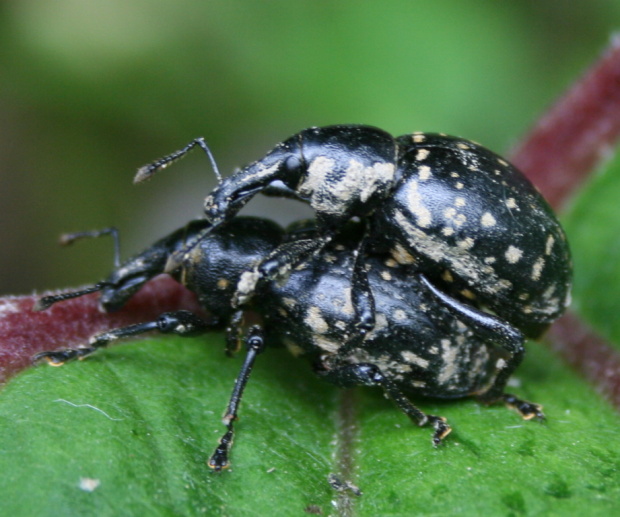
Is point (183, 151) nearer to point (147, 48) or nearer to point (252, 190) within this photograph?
point (252, 190)

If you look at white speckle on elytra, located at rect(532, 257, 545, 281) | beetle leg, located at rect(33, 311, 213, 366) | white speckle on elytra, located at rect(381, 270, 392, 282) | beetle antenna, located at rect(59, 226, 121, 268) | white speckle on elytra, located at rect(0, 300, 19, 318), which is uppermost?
white speckle on elytra, located at rect(532, 257, 545, 281)

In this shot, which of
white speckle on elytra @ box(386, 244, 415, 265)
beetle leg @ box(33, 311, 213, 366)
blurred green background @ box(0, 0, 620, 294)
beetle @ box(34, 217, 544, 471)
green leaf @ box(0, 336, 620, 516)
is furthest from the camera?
blurred green background @ box(0, 0, 620, 294)

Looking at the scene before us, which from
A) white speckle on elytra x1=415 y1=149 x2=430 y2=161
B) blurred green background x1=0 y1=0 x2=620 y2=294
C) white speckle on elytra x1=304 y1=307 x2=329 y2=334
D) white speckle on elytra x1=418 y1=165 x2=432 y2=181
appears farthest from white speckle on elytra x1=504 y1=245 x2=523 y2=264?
blurred green background x1=0 y1=0 x2=620 y2=294

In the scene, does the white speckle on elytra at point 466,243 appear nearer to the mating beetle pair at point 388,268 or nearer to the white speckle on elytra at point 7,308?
the mating beetle pair at point 388,268

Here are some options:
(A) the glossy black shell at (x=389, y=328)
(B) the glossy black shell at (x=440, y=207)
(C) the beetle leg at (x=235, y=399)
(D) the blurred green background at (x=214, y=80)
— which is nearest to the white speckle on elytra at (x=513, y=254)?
(B) the glossy black shell at (x=440, y=207)

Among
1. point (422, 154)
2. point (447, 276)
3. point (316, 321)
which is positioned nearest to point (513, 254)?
point (447, 276)

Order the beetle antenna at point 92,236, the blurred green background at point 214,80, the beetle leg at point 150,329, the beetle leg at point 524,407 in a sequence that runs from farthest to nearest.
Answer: the blurred green background at point 214,80, the beetle antenna at point 92,236, the beetle leg at point 524,407, the beetle leg at point 150,329

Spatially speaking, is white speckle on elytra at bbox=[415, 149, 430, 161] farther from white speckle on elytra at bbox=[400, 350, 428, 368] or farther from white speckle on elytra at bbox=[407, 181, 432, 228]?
white speckle on elytra at bbox=[400, 350, 428, 368]
